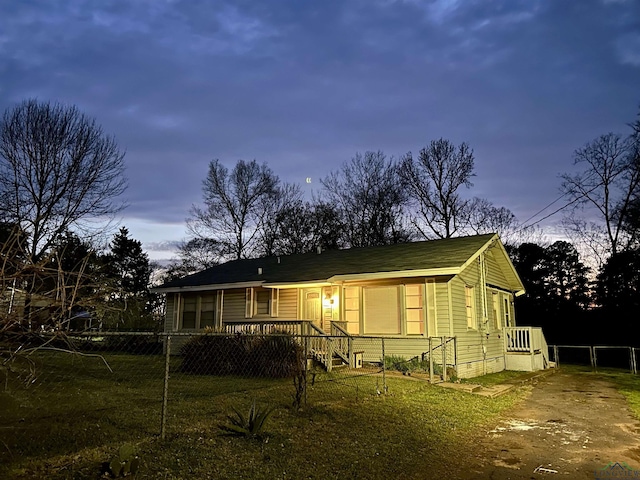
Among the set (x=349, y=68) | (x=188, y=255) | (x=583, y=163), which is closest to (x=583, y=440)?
(x=349, y=68)

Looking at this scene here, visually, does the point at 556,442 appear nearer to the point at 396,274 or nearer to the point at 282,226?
the point at 396,274

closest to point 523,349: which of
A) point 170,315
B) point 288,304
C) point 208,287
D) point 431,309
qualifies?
point 431,309

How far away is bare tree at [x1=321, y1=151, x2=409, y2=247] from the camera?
112ft

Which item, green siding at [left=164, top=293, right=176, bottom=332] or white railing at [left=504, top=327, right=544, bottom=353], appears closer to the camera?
white railing at [left=504, top=327, right=544, bottom=353]

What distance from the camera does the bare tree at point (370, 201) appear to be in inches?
1339

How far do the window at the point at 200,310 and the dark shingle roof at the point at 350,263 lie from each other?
2.35ft

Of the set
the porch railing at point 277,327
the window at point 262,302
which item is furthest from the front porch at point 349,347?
the window at point 262,302

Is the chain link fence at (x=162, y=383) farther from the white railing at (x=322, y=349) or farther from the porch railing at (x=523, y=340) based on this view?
the porch railing at (x=523, y=340)

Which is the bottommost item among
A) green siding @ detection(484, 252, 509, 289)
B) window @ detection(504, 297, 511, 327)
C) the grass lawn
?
the grass lawn

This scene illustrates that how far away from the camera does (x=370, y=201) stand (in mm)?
34562

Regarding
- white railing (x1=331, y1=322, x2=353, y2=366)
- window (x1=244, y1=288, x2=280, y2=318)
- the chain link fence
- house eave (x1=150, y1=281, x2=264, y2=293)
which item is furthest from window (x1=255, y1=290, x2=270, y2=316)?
white railing (x1=331, y1=322, x2=353, y2=366)

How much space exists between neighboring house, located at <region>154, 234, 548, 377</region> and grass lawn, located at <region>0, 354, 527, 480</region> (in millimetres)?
3399

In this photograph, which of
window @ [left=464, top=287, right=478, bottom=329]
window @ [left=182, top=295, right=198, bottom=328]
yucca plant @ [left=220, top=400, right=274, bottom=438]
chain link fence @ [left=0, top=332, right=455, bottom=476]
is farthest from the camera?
window @ [left=182, top=295, right=198, bottom=328]

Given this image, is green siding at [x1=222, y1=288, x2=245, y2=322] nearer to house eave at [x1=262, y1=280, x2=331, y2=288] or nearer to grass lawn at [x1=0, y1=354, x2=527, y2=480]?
house eave at [x1=262, y1=280, x2=331, y2=288]
